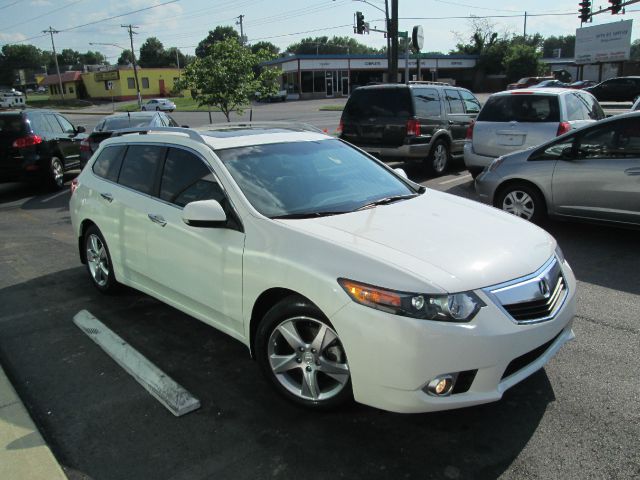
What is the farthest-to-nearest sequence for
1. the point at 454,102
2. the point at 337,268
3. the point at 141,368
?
the point at 454,102, the point at 141,368, the point at 337,268

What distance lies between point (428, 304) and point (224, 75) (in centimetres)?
1192

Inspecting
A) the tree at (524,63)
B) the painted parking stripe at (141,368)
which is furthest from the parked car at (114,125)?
the tree at (524,63)

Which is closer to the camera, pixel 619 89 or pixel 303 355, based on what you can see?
pixel 303 355

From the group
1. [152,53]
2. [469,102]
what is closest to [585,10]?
[469,102]

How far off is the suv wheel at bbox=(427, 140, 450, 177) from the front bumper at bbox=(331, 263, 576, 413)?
900 cm

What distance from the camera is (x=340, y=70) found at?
213ft

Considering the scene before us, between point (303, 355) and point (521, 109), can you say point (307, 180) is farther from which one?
point (521, 109)

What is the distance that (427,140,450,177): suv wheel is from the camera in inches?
452

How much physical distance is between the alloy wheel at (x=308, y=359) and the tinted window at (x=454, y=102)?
381 inches

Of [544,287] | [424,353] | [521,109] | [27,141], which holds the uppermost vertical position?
[521,109]

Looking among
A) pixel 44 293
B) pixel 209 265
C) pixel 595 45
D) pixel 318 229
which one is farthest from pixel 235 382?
pixel 595 45

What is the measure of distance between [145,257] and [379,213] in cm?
199

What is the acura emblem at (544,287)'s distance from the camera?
2979mm

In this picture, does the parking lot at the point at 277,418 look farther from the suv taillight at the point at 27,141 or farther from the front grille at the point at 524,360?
the suv taillight at the point at 27,141
